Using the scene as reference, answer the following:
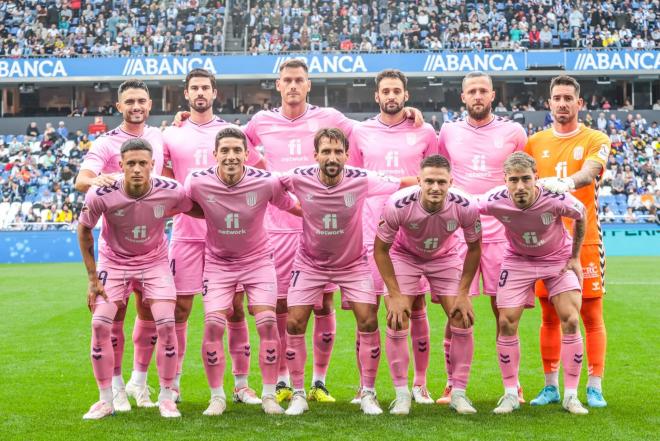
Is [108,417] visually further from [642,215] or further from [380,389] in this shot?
[642,215]

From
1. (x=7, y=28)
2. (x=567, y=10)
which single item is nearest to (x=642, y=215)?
(x=567, y=10)

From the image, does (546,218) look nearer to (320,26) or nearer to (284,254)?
(284,254)

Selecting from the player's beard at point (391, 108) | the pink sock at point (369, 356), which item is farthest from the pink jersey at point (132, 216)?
the player's beard at point (391, 108)

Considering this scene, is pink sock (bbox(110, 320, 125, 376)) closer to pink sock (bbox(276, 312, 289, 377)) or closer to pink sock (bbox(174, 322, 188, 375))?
pink sock (bbox(174, 322, 188, 375))

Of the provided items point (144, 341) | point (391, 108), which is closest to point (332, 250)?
point (391, 108)

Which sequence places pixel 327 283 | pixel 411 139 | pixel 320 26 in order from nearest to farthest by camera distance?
1. pixel 327 283
2. pixel 411 139
3. pixel 320 26

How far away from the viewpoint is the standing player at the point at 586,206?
21.0 feet

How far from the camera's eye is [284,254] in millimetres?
6949

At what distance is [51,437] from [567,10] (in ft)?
109

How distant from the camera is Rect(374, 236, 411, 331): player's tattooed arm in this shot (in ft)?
20.0

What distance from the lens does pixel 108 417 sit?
5926mm

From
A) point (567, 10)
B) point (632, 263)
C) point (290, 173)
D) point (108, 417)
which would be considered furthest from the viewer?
point (567, 10)

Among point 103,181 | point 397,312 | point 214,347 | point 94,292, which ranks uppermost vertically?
point 103,181

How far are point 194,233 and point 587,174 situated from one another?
3.25 metres
